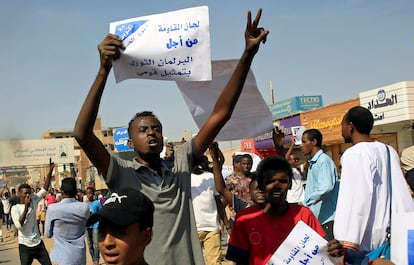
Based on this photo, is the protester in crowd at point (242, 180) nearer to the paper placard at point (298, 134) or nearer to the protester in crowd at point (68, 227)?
the paper placard at point (298, 134)

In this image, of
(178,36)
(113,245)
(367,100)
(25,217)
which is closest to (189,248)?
(113,245)

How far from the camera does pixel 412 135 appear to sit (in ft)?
68.3

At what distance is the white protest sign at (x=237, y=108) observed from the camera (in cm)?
409

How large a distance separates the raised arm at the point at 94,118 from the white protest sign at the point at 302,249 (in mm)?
1123

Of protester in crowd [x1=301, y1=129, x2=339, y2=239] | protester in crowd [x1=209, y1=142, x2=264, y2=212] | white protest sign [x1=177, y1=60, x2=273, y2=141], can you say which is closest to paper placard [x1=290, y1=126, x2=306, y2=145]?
protester in crowd [x1=301, y1=129, x2=339, y2=239]

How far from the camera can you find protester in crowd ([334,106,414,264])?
3.61 meters

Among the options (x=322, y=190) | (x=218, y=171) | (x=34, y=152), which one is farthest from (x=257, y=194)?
(x=34, y=152)

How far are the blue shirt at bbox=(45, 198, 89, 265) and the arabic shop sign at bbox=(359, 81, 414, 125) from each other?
46.0 ft

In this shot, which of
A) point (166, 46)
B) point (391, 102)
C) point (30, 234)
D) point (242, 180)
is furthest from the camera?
point (391, 102)

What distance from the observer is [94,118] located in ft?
10.1

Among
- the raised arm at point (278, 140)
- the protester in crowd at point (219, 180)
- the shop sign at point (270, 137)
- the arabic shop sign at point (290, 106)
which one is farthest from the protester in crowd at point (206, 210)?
the arabic shop sign at point (290, 106)

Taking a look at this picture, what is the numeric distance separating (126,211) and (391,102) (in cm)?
1855

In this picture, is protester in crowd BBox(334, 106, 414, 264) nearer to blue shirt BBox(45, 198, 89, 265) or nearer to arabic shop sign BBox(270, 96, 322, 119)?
blue shirt BBox(45, 198, 89, 265)

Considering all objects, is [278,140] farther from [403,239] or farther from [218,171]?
[403,239]
